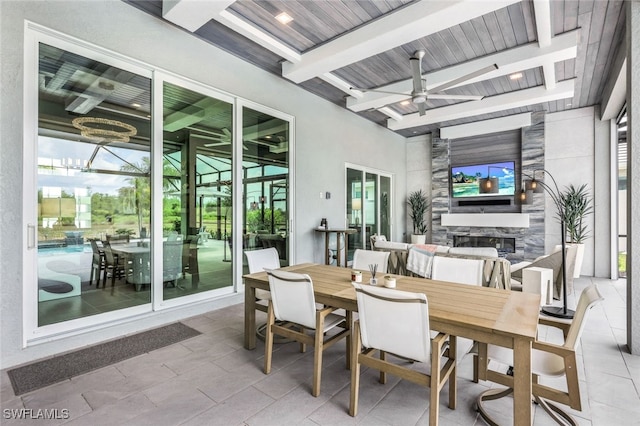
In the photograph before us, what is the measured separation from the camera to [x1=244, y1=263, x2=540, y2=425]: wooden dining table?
1594 mm

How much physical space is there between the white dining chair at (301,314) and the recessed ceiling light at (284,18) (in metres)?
2.98

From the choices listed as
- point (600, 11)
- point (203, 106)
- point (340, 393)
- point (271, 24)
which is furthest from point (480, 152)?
point (340, 393)

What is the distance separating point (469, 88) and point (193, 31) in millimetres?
4727

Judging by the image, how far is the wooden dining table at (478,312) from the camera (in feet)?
Result: 5.23

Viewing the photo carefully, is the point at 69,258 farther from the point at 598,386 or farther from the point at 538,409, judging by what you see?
the point at 598,386

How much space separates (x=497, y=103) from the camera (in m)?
6.05

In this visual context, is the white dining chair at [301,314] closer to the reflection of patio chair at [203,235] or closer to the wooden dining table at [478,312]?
the wooden dining table at [478,312]

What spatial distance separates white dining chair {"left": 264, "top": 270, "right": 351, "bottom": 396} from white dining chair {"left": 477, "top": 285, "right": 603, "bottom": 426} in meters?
1.05

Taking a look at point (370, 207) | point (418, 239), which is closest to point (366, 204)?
point (370, 207)

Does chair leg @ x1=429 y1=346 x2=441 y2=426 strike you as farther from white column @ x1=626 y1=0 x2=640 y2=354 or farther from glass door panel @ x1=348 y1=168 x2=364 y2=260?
glass door panel @ x1=348 y1=168 x2=364 y2=260

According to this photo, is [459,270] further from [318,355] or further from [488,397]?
[318,355]

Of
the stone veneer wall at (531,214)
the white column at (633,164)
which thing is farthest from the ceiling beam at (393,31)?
the stone veneer wall at (531,214)

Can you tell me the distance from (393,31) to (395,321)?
3.23 m

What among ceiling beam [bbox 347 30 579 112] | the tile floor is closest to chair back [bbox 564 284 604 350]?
the tile floor
